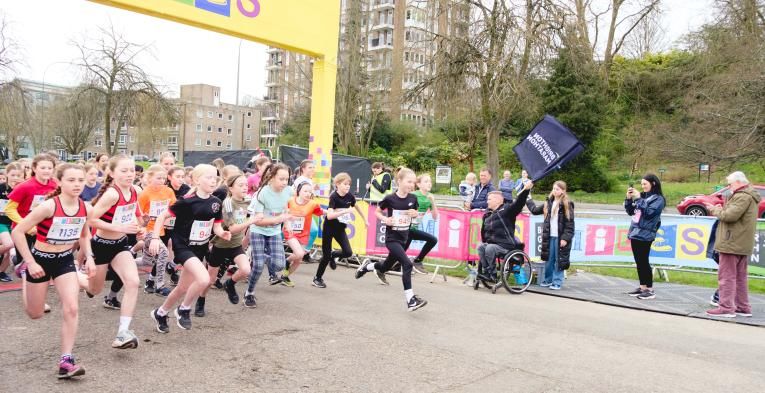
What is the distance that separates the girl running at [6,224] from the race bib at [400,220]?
5.08 m

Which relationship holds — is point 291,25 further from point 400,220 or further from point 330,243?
point 400,220

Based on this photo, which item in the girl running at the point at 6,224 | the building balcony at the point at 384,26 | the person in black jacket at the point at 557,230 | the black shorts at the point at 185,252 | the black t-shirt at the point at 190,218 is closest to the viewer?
the black shorts at the point at 185,252

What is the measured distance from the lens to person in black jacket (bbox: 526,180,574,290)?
9.82m

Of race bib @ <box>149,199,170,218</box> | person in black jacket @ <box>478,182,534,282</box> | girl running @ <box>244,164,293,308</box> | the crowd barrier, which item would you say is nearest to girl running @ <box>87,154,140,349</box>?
girl running @ <box>244,164,293,308</box>

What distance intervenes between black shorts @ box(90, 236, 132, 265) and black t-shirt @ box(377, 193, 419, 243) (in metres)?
3.59

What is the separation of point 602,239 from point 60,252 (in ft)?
31.0

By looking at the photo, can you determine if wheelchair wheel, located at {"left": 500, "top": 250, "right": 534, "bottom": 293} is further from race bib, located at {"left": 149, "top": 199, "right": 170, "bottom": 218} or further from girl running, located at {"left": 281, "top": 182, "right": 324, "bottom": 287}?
race bib, located at {"left": 149, "top": 199, "right": 170, "bottom": 218}

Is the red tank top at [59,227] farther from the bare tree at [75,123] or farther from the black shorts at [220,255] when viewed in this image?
the bare tree at [75,123]

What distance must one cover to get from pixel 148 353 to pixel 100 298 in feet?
8.84

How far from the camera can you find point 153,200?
26.1 ft

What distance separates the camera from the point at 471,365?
17.7ft

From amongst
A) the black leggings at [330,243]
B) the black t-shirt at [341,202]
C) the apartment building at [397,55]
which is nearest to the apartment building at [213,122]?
the apartment building at [397,55]

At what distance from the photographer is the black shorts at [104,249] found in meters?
5.66

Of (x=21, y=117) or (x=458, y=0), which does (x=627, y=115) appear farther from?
(x=21, y=117)
